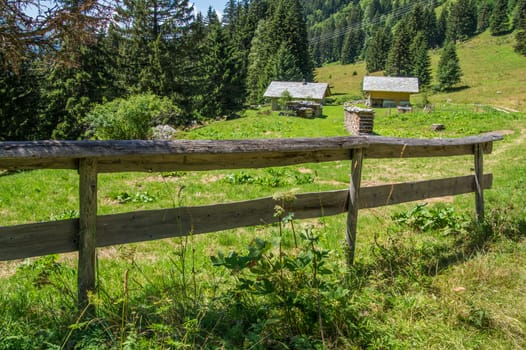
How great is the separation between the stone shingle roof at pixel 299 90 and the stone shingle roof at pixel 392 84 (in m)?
7.47

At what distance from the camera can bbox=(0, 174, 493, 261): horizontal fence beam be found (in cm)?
279

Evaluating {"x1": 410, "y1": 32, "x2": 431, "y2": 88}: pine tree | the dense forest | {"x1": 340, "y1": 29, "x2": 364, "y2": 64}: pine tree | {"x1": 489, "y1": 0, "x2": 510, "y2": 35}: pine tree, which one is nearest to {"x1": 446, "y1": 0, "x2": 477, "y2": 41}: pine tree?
the dense forest

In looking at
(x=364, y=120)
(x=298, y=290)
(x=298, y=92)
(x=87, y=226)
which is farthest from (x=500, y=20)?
(x=87, y=226)

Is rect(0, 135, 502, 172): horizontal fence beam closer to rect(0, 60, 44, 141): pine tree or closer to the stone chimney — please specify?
the stone chimney


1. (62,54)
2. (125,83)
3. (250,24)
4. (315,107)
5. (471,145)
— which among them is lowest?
(471,145)

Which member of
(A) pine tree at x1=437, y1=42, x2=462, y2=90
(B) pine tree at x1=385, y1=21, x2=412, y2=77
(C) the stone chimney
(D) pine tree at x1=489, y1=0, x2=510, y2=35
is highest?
(D) pine tree at x1=489, y1=0, x2=510, y2=35

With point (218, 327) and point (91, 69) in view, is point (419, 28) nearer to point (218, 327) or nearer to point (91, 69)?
point (91, 69)

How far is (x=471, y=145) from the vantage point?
5.71m

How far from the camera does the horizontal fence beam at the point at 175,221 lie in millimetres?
2793

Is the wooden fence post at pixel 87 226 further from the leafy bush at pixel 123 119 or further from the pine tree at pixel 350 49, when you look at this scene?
the pine tree at pixel 350 49

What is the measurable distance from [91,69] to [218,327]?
38.8 m

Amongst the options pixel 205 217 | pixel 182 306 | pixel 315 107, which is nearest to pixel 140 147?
pixel 205 217

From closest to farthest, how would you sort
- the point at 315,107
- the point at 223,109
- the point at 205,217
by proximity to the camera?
1. the point at 205,217
2. the point at 315,107
3. the point at 223,109

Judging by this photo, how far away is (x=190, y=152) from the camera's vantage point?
3135mm
